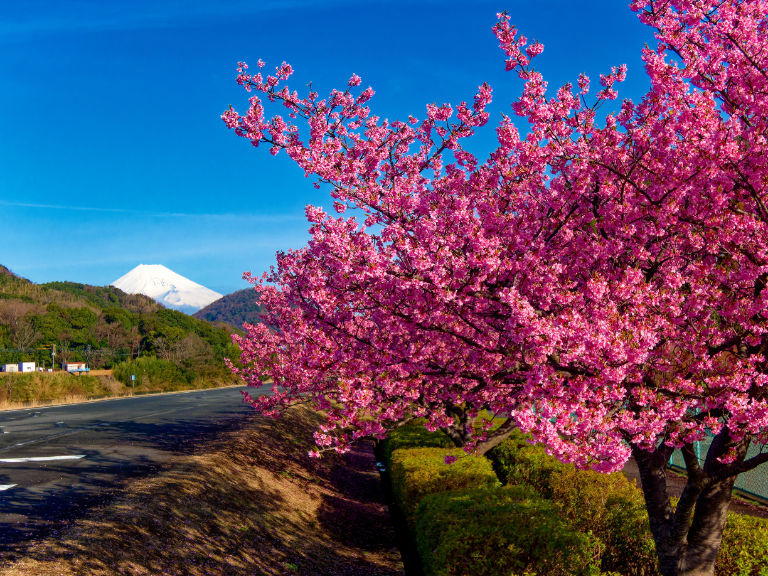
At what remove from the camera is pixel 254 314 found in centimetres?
15388

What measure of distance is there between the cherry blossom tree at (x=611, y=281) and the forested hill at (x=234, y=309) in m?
146

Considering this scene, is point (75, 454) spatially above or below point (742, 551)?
above

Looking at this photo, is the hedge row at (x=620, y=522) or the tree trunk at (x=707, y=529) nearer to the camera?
the tree trunk at (x=707, y=529)

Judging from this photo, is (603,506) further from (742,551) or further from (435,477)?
(435,477)

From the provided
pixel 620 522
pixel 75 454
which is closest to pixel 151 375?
pixel 75 454

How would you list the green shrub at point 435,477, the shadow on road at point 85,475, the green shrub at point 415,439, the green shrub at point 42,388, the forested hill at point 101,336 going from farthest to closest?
1. the forested hill at point 101,336
2. the green shrub at point 42,388
3. the green shrub at point 415,439
4. the green shrub at point 435,477
5. the shadow on road at point 85,475

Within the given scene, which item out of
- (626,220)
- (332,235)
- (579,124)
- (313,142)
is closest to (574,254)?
(626,220)

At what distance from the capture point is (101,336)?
73.1 m

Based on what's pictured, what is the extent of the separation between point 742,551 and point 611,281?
409 centimetres

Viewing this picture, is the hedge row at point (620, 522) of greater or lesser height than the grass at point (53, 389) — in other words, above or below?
below

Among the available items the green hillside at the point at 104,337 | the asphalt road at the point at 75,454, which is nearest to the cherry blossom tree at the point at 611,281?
the asphalt road at the point at 75,454

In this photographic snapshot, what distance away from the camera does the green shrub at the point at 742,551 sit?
6.55 metres

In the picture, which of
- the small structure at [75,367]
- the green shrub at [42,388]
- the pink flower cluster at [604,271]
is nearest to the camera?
the pink flower cluster at [604,271]

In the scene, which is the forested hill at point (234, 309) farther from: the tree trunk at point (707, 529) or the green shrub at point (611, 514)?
the tree trunk at point (707, 529)
